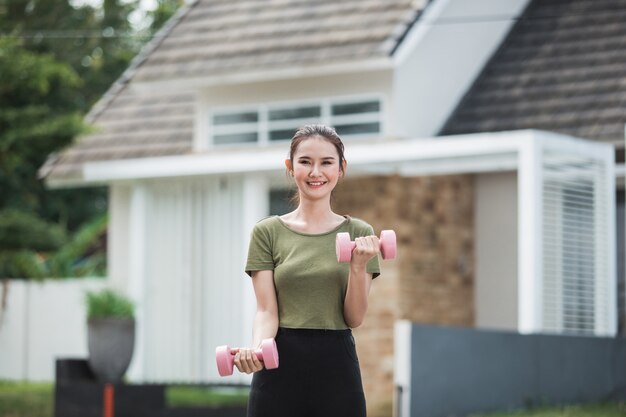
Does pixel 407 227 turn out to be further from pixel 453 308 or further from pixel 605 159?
pixel 605 159

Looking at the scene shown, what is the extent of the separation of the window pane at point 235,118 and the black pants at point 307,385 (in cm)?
1235

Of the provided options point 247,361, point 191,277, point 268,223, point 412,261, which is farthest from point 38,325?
point 247,361

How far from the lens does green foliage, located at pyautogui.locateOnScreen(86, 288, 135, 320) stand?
15.8m

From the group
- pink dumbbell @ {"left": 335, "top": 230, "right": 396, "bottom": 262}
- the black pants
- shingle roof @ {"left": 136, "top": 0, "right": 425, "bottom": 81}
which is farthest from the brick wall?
pink dumbbell @ {"left": 335, "top": 230, "right": 396, "bottom": 262}

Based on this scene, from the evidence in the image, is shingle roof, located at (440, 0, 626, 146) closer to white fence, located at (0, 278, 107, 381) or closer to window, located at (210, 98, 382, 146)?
window, located at (210, 98, 382, 146)

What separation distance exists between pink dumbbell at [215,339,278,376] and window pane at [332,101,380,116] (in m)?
11.7

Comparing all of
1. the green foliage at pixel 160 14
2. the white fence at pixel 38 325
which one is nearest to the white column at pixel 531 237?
the white fence at pixel 38 325

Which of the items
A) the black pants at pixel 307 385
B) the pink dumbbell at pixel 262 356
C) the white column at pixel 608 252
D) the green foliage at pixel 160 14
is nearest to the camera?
the pink dumbbell at pixel 262 356

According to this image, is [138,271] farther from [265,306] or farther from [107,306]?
[265,306]

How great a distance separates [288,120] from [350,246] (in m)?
12.2

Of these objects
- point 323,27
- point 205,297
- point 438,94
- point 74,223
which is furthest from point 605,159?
point 74,223

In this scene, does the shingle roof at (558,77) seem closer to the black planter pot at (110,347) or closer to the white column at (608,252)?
the white column at (608,252)

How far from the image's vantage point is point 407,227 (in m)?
16.3

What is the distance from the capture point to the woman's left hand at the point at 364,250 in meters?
4.26
